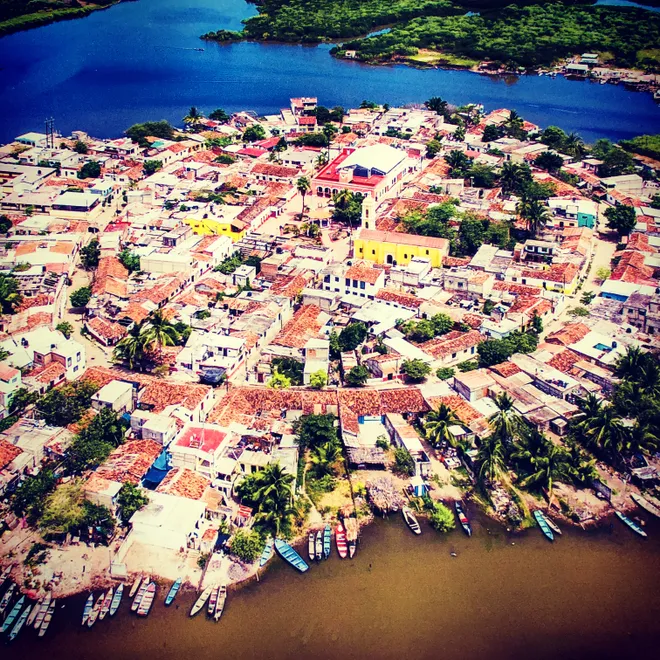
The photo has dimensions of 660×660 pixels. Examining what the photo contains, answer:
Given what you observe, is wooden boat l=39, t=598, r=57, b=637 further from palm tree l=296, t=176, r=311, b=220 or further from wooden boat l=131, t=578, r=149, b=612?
palm tree l=296, t=176, r=311, b=220


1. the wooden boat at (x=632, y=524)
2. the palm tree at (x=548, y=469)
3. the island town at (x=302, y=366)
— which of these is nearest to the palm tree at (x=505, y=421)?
the island town at (x=302, y=366)

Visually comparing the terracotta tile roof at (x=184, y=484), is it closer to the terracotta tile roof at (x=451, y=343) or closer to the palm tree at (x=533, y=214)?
the terracotta tile roof at (x=451, y=343)

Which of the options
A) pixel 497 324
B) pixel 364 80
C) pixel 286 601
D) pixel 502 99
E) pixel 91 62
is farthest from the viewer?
pixel 91 62

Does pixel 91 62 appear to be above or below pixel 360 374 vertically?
below

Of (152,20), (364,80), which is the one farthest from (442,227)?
(152,20)

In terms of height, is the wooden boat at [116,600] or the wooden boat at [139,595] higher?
the wooden boat at [139,595]

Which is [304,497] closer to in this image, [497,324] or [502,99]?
[497,324]

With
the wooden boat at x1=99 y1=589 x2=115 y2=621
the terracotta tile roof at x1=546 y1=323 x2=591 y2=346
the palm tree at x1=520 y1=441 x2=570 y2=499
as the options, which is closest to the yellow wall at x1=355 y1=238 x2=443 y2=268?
the terracotta tile roof at x1=546 y1=323 x2=591 y2=346
